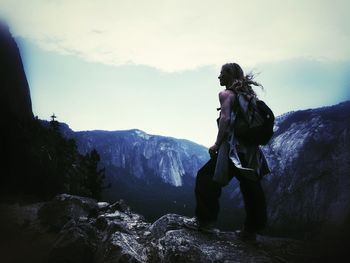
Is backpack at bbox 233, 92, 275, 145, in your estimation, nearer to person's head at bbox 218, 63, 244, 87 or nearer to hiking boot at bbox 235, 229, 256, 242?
person's head at bbox 218, 63, 244, 87

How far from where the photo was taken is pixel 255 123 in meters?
4.41

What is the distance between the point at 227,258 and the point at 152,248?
4.95 ft

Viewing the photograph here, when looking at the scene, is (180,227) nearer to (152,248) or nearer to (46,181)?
(152,248)

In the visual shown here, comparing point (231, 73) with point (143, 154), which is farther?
point (143, 154)

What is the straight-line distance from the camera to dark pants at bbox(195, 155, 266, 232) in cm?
444

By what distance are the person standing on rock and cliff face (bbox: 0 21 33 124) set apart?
4434cm

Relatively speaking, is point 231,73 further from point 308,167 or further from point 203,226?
point 308,167

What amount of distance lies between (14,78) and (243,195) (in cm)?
5720

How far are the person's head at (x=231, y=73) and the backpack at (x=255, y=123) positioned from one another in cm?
31

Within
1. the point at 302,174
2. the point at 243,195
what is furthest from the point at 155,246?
the point at 302,174

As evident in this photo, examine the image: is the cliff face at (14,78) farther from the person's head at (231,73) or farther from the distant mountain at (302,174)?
the person's head at (231,73)

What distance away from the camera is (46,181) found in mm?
27859

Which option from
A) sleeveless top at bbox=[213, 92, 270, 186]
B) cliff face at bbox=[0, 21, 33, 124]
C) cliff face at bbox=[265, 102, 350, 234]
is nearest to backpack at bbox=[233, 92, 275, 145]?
sleeveless top at bbox=[213, 92, 270, 186]

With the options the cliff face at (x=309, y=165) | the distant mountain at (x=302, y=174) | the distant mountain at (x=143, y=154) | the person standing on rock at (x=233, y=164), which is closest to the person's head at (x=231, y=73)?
the person standing on rock at (x=233, y=164)
